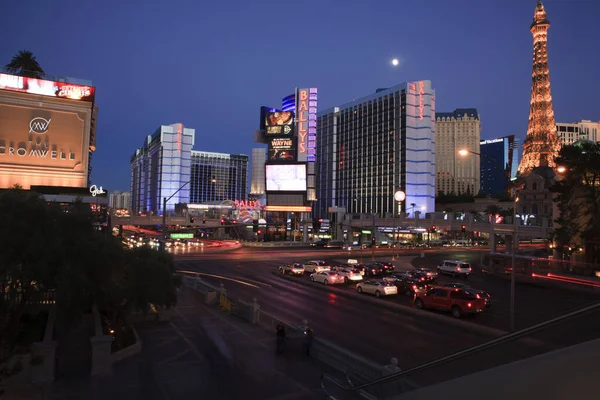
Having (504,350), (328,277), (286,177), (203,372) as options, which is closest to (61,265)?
(203,372)

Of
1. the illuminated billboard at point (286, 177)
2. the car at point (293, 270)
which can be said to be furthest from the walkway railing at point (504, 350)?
the illuminated billboard at point (286, 177)

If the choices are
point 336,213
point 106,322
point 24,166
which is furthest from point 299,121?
point 106,322

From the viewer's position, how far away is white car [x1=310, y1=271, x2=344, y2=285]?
3662 centimetres

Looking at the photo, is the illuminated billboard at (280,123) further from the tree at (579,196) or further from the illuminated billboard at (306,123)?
the tree at (579,196)

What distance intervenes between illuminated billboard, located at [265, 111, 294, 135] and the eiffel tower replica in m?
72.8

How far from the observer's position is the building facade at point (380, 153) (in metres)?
124

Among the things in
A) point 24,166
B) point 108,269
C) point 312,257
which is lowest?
point 312,257

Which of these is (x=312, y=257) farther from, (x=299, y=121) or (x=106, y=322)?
(x=299, y=121)

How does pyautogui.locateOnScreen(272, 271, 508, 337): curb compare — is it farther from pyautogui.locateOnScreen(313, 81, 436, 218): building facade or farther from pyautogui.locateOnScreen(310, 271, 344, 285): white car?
pyautogui.locateOnScreen(313, 81, 436, 218): building facade

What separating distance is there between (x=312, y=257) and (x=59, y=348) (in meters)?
46.8

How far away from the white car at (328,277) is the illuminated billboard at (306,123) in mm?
68603

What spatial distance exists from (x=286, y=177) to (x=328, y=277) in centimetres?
6620

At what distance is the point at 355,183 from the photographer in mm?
147125

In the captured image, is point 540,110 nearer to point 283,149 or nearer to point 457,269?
point 283,149
